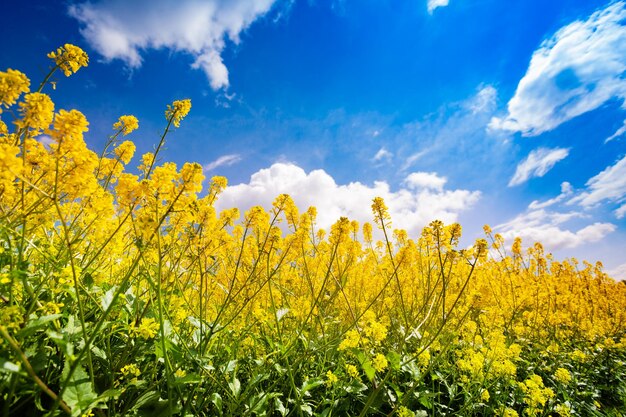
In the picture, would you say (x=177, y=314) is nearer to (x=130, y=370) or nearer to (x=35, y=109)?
(x=130, y=370)

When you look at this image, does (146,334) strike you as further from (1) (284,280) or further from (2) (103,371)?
(1) (284,280)

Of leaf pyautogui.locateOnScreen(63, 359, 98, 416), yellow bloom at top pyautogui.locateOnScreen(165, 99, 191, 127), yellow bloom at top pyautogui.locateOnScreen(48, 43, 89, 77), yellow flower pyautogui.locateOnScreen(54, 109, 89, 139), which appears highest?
yellow bloom at top pyautogui.locateOnScreen(48, 43, 89, 77)

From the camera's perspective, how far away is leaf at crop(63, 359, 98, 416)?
129cm

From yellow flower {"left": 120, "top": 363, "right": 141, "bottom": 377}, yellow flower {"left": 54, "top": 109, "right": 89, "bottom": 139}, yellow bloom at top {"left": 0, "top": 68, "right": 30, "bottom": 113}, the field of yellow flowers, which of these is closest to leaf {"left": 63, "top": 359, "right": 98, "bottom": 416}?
the field of yellow flowers

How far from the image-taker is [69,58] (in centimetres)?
212

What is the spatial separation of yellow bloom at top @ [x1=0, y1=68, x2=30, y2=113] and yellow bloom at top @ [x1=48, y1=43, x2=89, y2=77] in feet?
2.64

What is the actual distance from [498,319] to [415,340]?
213 cm

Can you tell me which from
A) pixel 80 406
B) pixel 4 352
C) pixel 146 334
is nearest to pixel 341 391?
pixel 146 334

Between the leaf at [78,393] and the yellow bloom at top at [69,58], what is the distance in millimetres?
1854

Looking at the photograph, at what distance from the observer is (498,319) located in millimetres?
5227

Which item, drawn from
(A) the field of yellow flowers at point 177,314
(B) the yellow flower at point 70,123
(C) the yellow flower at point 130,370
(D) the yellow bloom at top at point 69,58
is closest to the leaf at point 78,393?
(A) the field of yellow flowers at point 177,314

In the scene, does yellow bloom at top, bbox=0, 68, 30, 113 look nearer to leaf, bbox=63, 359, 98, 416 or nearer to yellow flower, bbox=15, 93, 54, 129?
yellow flower, bbox=15, 93, 54, 129

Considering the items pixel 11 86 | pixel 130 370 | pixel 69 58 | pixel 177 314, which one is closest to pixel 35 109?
pixel 11 86

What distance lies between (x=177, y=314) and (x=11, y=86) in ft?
6.26
